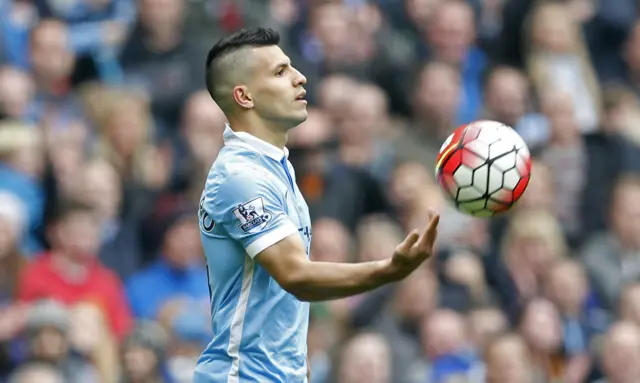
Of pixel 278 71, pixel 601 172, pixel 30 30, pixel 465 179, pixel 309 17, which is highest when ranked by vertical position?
pixel 309 17

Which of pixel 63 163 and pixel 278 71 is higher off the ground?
pixel 63 163

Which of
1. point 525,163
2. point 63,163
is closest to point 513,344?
point 63,163

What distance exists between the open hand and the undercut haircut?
3.69 ft

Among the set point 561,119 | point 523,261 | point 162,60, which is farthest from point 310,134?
point 561,119

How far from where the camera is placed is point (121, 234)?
10.2 metres

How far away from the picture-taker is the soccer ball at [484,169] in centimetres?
605

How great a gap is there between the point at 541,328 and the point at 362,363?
5.57ft

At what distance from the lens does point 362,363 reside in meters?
9.70

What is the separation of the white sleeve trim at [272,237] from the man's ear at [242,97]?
61cm

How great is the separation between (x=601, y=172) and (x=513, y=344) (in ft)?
8.80

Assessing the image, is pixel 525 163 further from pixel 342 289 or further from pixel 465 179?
pixel 342 289

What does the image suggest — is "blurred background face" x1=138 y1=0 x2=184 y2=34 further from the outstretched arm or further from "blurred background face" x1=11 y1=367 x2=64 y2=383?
the outstretched arm

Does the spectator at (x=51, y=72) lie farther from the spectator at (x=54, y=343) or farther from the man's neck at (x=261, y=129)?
the man's neck at (x=261, y=129)

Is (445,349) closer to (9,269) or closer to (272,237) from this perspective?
(9,269)
